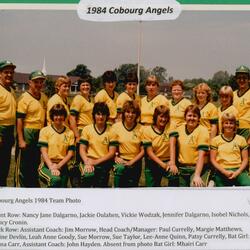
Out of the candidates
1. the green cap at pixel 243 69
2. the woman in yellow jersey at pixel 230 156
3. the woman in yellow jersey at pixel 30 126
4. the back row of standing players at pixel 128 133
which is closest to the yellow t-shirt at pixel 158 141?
the back row of standing players at pixel 128 133

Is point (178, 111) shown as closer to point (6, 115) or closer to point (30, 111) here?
point (30, 111)

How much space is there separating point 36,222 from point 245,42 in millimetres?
1808

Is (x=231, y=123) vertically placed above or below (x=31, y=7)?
below

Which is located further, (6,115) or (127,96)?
(127,96)

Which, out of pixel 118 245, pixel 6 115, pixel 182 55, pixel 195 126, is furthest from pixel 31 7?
pixel 118 245

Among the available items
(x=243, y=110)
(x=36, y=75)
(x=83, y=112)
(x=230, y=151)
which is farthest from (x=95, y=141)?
(x=243, y=110)

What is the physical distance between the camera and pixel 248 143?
468 cm

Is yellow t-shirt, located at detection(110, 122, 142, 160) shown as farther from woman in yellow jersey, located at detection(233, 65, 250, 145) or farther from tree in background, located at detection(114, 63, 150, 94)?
woman in yellow jersey, located at detection(233, 65, 250, 145)

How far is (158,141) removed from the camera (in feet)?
15.4

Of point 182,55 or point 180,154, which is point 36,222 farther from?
point 182,55

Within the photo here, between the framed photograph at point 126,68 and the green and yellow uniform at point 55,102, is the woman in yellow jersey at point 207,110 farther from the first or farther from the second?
the green and yellow uniform at point 55,102

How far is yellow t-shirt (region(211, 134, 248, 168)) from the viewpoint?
468 cm

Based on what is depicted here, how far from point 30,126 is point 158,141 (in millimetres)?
856

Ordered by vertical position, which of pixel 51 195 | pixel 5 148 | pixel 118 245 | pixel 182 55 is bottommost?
pixel 118 245
